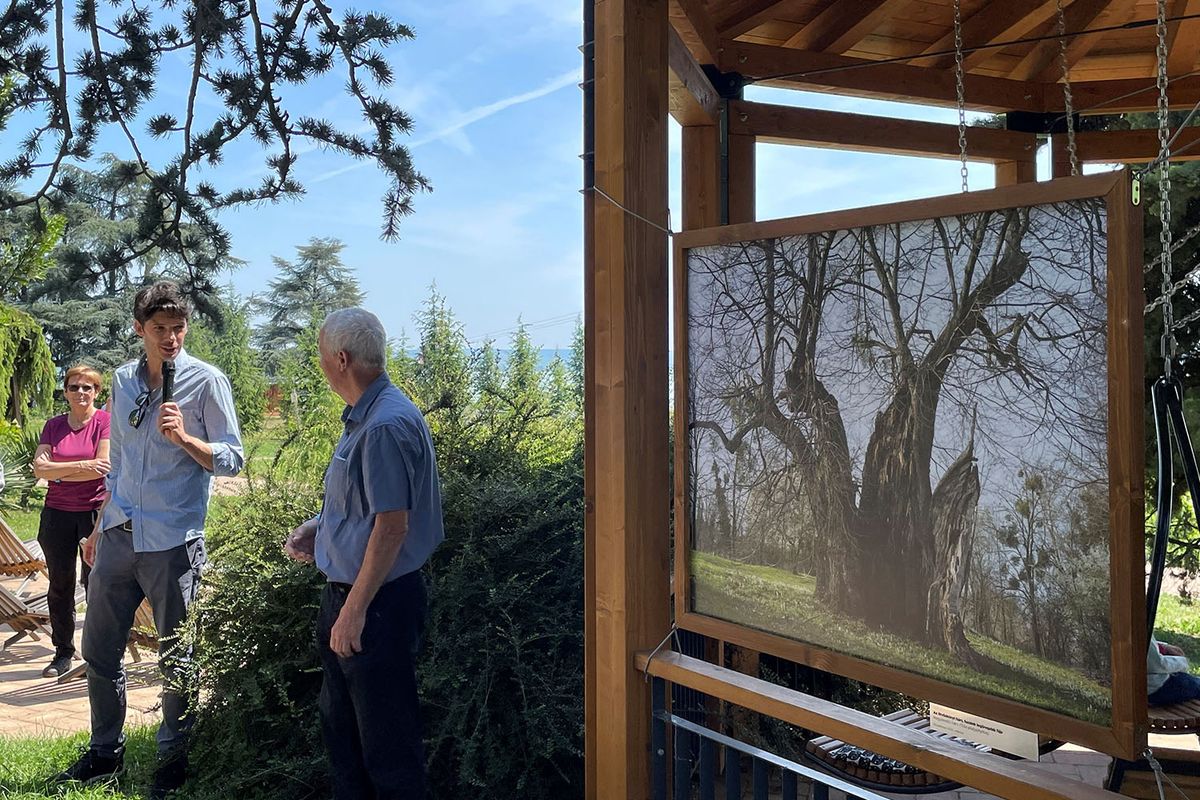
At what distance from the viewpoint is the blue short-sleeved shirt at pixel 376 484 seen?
2.65 metres

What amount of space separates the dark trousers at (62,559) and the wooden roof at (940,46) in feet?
13.4

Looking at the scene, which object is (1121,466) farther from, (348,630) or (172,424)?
(172,424)

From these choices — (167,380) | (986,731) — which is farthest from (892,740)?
(167,380)

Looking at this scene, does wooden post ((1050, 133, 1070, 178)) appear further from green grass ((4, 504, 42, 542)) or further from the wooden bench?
green grass ((4, 504, 42, 542))

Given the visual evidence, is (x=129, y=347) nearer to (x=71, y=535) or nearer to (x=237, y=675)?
(x=71, y=535)

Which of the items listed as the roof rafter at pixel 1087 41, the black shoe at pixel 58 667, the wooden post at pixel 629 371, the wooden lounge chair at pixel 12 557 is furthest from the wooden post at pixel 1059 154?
the wooden lounge chair at pixel 12 557

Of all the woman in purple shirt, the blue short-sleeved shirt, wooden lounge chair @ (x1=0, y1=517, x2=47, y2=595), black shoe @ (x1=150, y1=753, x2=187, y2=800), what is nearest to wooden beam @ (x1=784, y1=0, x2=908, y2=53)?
the blue short-sleeved shirt

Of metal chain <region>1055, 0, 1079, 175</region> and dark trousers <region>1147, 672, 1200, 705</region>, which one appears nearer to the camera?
metal chain <region>1055, 0, 1079, 175</region>

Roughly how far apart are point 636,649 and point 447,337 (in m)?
2.92

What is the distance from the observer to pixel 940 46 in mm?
4285

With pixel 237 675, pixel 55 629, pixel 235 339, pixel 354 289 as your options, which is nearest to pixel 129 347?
pixel 235 339

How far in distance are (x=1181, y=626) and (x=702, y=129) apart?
5.97m

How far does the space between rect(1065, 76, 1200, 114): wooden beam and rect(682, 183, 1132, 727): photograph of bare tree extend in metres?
3.03

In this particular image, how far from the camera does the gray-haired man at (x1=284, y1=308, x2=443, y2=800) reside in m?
2.65
